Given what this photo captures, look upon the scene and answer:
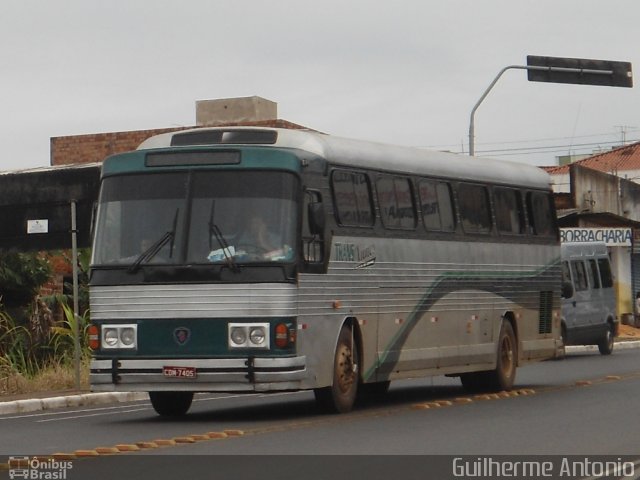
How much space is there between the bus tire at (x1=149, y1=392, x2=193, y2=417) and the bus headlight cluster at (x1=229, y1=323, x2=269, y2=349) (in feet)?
6.07

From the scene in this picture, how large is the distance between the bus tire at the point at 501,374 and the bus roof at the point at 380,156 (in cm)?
233

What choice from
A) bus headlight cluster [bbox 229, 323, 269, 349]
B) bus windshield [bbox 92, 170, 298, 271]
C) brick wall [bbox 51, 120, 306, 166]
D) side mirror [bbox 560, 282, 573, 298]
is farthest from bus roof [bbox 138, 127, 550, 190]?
brick wall [bbox 51, 120, 306, 166]

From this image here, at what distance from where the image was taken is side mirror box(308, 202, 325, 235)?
58.0 feet

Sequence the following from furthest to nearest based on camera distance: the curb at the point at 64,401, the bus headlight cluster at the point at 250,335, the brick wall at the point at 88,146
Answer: the brick wall at the point at 88,146, the curb at the point at 64,401, the bus headlight cluster at the point at 250,335

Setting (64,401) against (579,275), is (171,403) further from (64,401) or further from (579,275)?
(579,275)

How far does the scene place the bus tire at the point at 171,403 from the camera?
741 inches

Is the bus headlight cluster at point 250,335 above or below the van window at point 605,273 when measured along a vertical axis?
below

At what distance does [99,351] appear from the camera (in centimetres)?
1778

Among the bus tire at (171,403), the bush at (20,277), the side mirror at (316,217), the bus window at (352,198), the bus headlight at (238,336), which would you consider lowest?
the bus tire at (171,403)

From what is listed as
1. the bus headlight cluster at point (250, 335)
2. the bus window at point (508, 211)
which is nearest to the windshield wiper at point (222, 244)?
the bus headlight cluster at point (250, 335)

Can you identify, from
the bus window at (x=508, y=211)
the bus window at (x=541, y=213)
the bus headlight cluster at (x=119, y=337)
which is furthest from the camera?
the bus window at (x=541, y=213)

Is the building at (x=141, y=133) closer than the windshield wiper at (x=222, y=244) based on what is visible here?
No

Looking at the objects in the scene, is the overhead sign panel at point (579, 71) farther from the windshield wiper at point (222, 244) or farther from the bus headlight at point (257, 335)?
the bus headlight at point (257, 335)
